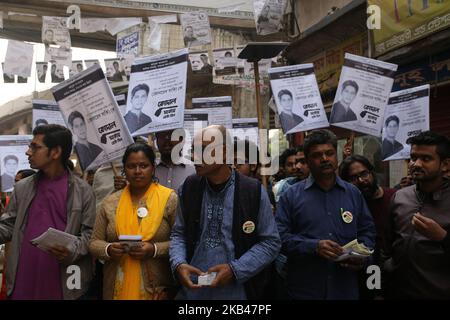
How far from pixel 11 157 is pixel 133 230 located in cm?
248

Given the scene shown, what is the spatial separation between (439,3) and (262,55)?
3.24 metres

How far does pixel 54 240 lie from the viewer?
8.31ft

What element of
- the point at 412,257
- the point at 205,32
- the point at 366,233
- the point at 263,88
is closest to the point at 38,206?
the point at 366,233

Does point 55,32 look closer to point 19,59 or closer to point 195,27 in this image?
point 19,59

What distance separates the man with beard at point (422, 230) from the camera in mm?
2500

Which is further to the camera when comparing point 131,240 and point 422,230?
point 131,240

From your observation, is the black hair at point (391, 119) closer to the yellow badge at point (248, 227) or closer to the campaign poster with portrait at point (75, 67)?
the yellow badge at point (248, 227)

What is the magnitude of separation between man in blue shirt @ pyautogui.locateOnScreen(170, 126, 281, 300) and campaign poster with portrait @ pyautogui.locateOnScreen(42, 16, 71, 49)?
161 inches

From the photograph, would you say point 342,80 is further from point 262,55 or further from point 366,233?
point 366,233

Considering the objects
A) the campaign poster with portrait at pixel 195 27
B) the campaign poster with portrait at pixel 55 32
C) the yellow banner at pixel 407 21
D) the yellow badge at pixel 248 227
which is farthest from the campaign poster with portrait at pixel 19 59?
the yellow banner at pixel 407 21

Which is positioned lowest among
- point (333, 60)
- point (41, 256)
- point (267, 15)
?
point (41, 256)

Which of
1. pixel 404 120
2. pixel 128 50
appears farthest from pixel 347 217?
pixel 128 50

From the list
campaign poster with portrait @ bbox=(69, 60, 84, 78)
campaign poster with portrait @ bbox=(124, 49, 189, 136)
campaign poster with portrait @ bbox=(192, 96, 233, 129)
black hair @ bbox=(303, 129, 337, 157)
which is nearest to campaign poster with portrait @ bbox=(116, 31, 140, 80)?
campaign poster with portrait @ bbox=(69, 60, 84, 78)

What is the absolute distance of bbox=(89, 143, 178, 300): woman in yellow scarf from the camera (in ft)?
8.47
